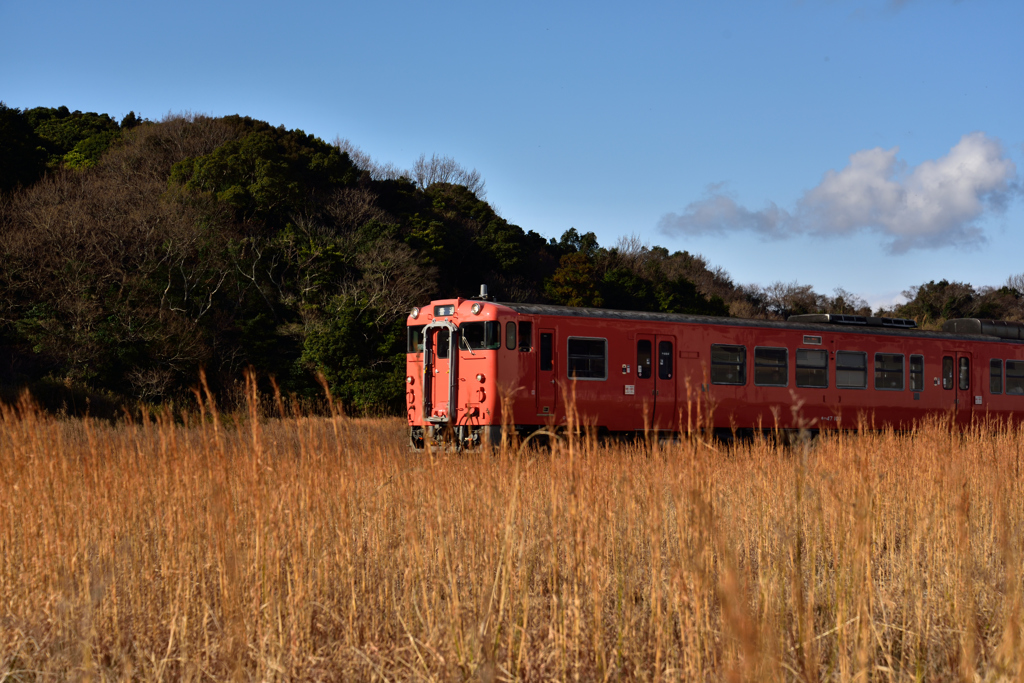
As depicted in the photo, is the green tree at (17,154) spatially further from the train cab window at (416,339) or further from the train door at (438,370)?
the train door at (438,370)

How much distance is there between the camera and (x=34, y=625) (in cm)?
397

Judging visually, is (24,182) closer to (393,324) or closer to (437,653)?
(393,324)

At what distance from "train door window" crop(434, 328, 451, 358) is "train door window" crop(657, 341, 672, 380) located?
3464mm

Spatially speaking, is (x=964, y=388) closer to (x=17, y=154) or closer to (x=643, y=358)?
(x=643, y=358)

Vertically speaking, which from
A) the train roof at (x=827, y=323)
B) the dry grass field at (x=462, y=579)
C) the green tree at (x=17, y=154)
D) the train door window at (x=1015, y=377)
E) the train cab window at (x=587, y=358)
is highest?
the green tree at (x=17, y=154)

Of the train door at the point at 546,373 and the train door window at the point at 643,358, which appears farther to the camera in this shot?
A: the train door window at the point at 643,358

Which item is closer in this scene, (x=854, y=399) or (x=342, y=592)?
(x=342, y=592)

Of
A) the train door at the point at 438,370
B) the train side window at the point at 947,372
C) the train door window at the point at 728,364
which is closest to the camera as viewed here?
the train door at the point at 438,370

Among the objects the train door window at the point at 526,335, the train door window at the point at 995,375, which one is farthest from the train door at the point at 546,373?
the train door window at the point at 995,375

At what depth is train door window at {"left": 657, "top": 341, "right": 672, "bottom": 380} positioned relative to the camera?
45.4ft

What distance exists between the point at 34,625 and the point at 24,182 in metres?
32.9

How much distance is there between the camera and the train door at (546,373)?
1285 cm

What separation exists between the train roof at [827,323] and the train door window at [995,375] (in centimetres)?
49

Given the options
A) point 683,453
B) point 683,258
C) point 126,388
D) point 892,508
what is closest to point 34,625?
point 683,453
